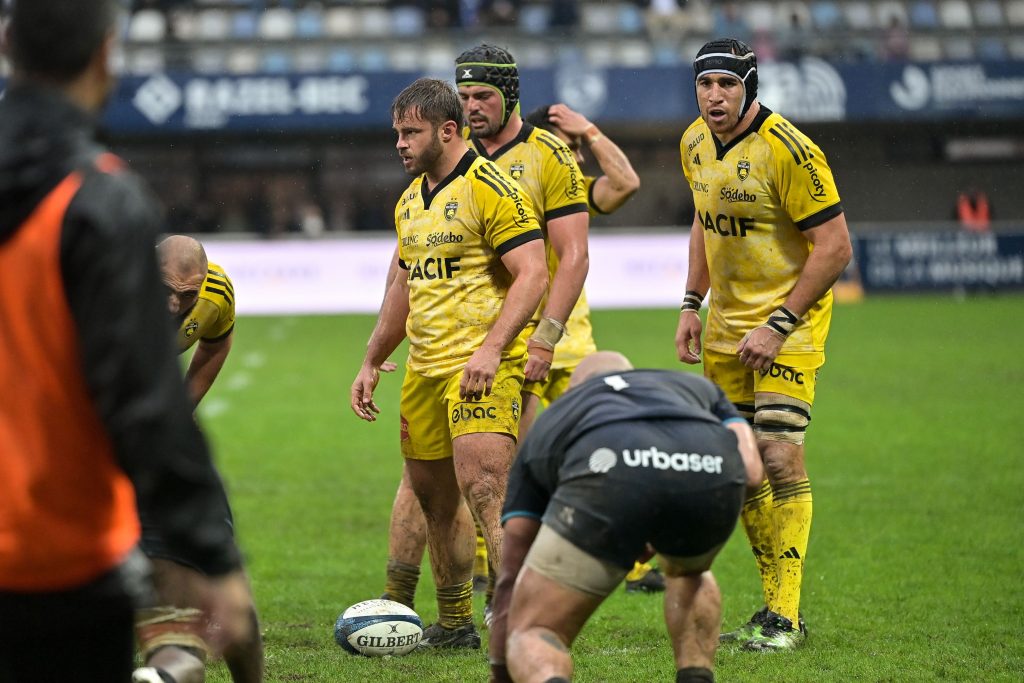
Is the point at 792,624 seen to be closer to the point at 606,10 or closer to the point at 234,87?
the point at 234,87

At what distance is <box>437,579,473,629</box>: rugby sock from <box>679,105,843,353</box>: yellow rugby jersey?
1596 millimetres

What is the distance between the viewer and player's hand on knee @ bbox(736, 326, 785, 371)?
5.85 m

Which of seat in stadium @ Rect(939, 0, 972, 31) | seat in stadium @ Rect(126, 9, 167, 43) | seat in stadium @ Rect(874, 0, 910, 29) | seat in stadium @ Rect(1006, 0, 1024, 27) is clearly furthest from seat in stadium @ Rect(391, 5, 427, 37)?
seat in stadium @ Rect(1006, 0, 1024, 27)

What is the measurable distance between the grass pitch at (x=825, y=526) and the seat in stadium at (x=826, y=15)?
16.8 metres

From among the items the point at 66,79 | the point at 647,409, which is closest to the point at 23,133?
the point at 66,79

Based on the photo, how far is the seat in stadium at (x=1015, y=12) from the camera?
34.3 meters

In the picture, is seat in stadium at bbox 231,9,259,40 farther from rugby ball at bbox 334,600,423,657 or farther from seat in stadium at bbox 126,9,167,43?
rugby ball at bbox 334,600,423,657

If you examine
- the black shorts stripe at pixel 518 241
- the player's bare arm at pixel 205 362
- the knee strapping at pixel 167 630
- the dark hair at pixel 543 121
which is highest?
the dark hair at pixel 543 121

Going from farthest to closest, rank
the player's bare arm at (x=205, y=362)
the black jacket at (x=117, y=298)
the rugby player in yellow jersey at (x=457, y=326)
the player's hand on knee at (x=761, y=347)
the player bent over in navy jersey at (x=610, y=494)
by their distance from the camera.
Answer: the player's hand on knee at (x=761, y=347) < the player's bare arm at (x=205, y=362) < the rugby player in yellow jersey at (x=457, y=326) < the player bent over in navy jersey at (x=610, y=494) < the black jacket at (x=117, y=298)

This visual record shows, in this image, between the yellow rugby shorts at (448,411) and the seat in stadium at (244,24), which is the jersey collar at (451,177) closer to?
the yellow rugby shorts at (448,411)

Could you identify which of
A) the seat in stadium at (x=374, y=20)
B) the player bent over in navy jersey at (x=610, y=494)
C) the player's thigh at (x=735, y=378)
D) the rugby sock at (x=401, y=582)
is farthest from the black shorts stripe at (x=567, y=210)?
the seat in stadium at (x=374, y=20)

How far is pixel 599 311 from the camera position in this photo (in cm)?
2500

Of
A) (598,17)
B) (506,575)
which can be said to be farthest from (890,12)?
(506,575)

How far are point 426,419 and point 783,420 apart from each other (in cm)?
152
